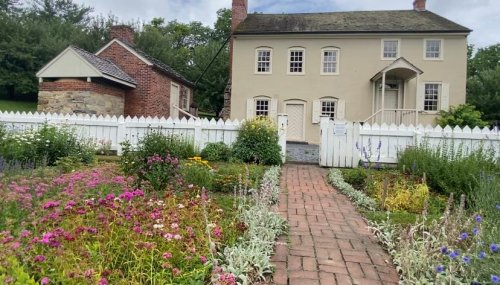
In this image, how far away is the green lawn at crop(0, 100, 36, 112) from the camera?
26122mm

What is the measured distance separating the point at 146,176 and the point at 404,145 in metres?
7.06

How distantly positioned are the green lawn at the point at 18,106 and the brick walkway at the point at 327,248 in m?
27.0

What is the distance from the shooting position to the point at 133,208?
302cm

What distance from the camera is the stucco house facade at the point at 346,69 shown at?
1717 centimetres

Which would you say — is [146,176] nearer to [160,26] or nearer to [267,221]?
[267,221]

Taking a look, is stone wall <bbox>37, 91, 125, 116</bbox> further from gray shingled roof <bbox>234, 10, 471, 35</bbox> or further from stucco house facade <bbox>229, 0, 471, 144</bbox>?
gray shingled roof <bbox>234, 10, 471, 35</bbox>

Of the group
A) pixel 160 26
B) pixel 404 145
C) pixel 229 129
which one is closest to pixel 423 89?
pixel 404 145

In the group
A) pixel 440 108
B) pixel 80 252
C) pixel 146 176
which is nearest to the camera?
pixel 80 252

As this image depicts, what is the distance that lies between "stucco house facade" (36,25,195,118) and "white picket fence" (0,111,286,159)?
2.41 metres

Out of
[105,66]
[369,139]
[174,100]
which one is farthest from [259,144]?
[174,100]

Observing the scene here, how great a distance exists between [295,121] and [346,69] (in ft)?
11.8

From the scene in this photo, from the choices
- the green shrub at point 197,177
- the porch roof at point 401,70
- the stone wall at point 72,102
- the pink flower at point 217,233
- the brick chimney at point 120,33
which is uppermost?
the brick chimney at point 120,33

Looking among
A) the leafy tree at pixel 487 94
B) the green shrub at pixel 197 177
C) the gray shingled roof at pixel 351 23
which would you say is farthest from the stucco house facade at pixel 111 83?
the leafy tree at pixel 487 94

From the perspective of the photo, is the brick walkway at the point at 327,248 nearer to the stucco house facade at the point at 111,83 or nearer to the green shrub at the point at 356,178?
the green shrub at the point at 356,178
